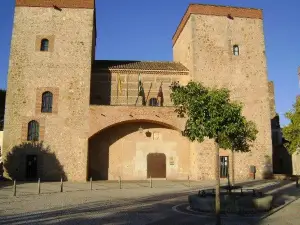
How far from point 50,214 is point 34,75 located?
16.3 metres

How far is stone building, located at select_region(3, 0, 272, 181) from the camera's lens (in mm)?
24172

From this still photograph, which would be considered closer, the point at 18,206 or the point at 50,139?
the point at 18,206

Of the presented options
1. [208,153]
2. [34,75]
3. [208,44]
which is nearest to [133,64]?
[208,44]

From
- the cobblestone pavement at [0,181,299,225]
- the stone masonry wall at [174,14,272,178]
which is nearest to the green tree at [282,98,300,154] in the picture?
the cobblestone pavement at [0,181,299,225]

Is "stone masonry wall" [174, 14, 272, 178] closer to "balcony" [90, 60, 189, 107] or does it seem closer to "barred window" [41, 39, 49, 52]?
"balcony" [90, 60, 189, 107]

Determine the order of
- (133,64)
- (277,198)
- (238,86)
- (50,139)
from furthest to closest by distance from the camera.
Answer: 1. (133,64)
2. (238,86)
3. (50,139)
4. (277,198)

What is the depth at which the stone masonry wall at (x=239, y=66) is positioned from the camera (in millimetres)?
26094

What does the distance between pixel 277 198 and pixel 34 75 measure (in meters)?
19.4

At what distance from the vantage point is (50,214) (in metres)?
11.1

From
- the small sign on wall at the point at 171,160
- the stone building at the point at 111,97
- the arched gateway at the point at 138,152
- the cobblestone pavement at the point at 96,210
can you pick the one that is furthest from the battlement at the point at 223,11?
the cobblestone pavement at the point at 96,210

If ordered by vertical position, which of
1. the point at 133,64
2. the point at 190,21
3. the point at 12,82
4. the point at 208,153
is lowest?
the point at 208,153

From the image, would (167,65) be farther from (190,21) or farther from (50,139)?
(50,139)

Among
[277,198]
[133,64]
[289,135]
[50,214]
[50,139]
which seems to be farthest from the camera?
[133,64]

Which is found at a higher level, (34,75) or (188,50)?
(188,50)
